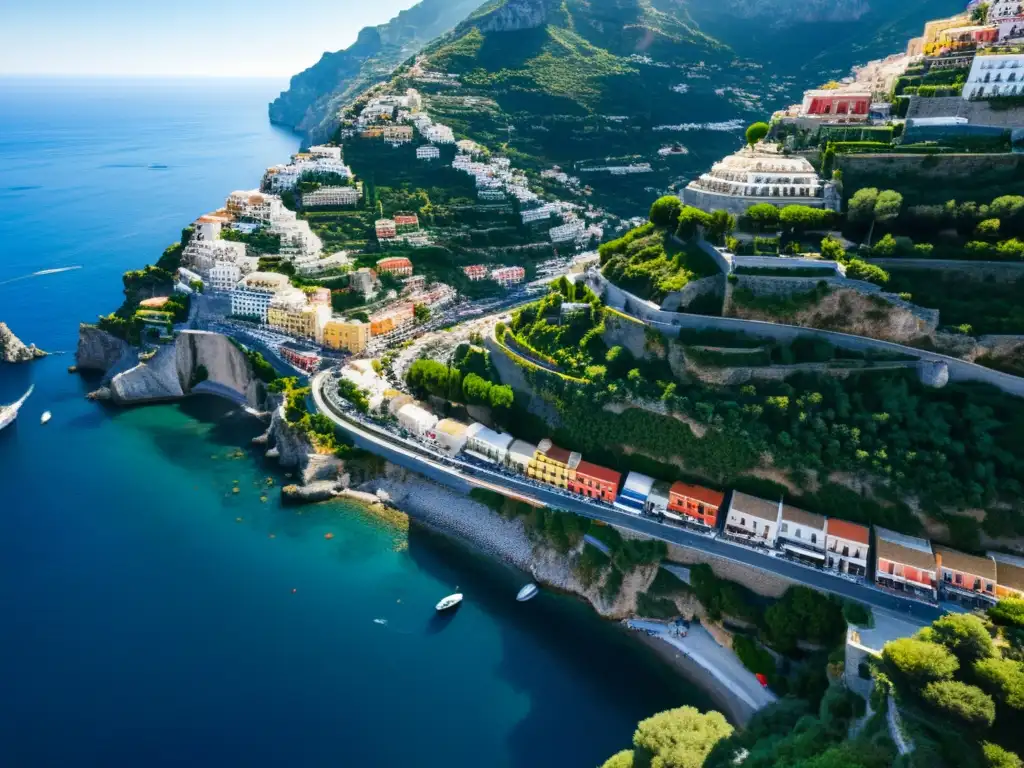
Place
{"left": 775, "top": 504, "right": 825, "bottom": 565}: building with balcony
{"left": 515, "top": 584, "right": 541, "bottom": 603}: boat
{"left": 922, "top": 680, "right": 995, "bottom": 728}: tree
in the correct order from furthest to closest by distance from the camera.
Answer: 1. {"left": 515, "top": 584, "right": 541, "bottom": 603}: boat
2. {"left": 775, "top": 504, "right": 825, "bottom": 565}: building with balcony
3. {"left": 922, "top": 680, "right": 995, "bottom": 728}: tree

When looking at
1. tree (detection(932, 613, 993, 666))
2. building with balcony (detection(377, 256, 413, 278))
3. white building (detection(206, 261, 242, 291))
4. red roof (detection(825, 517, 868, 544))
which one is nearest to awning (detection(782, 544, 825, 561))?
red roof (detection(825, 517, 868, 544))

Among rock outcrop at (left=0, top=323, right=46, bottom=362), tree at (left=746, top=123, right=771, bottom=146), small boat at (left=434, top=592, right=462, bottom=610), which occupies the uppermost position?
tree at (left=746, top=123, right=771, bottom=146)

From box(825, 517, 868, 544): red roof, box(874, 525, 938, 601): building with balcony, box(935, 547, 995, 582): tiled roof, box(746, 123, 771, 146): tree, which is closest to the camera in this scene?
box(935, 547, 995, 582): tiled roof

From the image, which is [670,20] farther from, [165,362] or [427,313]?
[165,362]

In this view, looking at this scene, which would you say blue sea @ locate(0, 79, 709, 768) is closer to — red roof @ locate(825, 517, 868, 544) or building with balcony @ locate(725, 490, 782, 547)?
building with balcony @ locate(725, 490, 782, 547)

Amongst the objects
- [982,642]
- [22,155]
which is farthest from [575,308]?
[22,155]

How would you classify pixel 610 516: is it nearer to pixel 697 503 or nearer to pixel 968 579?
pixel 697 503

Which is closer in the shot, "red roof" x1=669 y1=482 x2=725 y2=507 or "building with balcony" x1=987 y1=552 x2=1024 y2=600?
"building with balcony" x1=987 y1=552 x2=1024 y2=600
